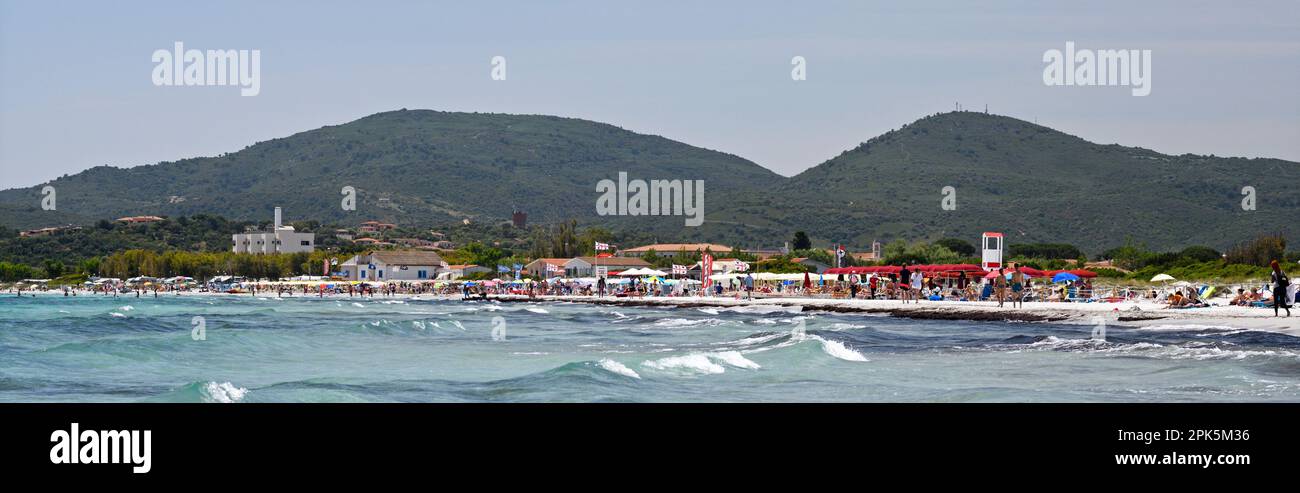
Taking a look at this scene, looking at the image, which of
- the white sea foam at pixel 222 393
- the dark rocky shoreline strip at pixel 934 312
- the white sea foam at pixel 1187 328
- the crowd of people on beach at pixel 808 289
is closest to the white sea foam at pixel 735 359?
the white sea foam at pixel 222 393

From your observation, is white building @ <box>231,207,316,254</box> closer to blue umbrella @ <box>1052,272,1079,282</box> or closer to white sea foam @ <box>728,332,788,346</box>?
blue umbrella @ <box>1052,272,1079,282</box>

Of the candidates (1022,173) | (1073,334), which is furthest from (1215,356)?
(1022,173)

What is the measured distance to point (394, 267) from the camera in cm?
11094

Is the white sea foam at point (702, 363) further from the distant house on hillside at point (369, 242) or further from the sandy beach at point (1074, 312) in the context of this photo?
the distant house on hillside at point (369, 242)

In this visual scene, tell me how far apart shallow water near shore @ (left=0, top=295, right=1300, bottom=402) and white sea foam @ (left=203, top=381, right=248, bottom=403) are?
1.8 inches

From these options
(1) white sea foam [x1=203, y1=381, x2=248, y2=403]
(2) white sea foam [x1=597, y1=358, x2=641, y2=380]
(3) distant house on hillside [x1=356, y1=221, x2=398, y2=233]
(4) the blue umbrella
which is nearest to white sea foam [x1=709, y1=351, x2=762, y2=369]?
(2) white sea foam [x1=597, y1=358, x2=641, y2=380]

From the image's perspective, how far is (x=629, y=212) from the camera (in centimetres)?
17900

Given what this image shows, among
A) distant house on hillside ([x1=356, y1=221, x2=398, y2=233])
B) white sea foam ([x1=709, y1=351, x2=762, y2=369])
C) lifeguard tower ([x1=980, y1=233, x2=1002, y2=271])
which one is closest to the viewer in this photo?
white sea foam ([x1=709, y1=351, x2=762, y2=369])

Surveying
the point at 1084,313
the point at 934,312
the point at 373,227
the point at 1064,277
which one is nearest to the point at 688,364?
the point at 1084,313

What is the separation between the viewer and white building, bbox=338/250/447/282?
11081cm

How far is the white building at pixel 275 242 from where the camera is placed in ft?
430

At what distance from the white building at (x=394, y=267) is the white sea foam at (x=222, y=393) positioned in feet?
308
